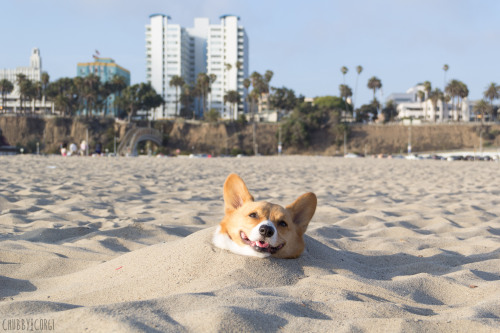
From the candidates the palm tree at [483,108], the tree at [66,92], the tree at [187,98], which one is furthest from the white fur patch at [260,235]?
the palm tree at [483,108]

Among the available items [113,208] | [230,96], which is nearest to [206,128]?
[230,96]

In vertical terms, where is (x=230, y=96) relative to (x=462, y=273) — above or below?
above

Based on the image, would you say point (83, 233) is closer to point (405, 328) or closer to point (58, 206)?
point (58, 206)

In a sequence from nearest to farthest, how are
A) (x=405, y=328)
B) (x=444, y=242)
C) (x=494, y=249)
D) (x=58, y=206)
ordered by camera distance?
(x=405, y=328)
(x=494, y=249)
(x=444, y=242)
(x=58, y=206)

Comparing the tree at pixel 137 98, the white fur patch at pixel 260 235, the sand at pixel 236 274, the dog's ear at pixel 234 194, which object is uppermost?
the tree at pixel 137 98

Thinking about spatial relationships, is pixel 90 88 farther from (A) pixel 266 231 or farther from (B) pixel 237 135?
(A) pixel 266 231

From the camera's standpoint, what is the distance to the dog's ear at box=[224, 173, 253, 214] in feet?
12.0

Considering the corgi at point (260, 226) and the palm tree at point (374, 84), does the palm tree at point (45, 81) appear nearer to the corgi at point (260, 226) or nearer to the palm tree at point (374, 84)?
the palm tree at point (374, 84)

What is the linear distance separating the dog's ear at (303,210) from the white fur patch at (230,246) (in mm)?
388

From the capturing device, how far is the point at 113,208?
717cm

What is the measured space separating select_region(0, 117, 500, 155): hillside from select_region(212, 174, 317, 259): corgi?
85.5m

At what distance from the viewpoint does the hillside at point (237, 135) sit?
9056cm

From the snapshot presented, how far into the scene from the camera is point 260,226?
3.23 meters

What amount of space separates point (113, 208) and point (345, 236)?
11.7 feet
